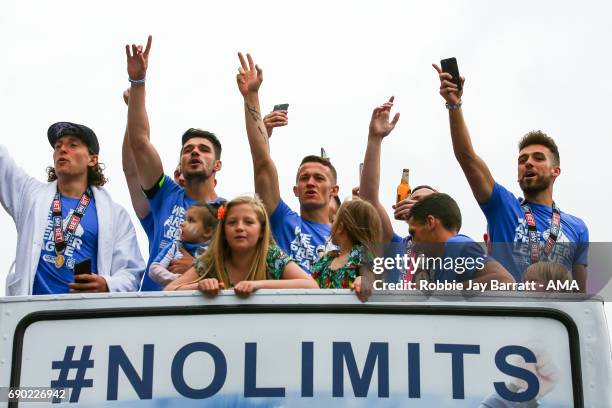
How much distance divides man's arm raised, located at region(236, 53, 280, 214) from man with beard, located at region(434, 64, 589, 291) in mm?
1128

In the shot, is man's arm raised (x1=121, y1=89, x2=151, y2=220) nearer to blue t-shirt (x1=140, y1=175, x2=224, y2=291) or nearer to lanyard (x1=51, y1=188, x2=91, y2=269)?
blue t-shirt (x1=140, y1=175, x2=224, y2=291)

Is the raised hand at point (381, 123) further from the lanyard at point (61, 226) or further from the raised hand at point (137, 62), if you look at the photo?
the lanyard at point (61, 226)

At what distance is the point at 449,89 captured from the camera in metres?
6.13

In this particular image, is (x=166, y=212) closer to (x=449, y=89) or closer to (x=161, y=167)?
(x=161, y=167)

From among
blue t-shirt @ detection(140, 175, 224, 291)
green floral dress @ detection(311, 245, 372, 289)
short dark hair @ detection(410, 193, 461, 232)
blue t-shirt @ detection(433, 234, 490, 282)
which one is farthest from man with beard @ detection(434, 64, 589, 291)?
blue t-shirt @ detection(140, 175, 224, 291)

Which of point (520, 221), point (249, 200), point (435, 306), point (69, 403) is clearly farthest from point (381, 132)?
point (69, 403)

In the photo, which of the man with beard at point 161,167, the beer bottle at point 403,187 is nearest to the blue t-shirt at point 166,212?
the man with beard at point 161,167

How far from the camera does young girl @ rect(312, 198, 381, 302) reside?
4.73m

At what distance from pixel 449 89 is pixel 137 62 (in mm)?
1968

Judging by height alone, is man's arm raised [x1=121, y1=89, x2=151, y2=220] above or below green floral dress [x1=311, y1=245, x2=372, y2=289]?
above

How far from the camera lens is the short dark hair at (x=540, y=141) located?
6266mm

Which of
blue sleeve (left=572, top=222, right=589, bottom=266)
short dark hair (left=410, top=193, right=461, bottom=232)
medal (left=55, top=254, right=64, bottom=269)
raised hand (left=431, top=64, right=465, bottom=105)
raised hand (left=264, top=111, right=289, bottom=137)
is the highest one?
raised hand (left=431, top=64, right=465, bottom=105)

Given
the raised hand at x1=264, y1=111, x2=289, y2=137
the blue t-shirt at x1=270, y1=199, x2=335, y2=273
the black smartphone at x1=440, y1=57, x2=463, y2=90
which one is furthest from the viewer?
the raised hand at x1=264, y1=111, x2=289, y2=137

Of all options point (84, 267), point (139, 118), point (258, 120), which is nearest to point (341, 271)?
point (84, 267)
